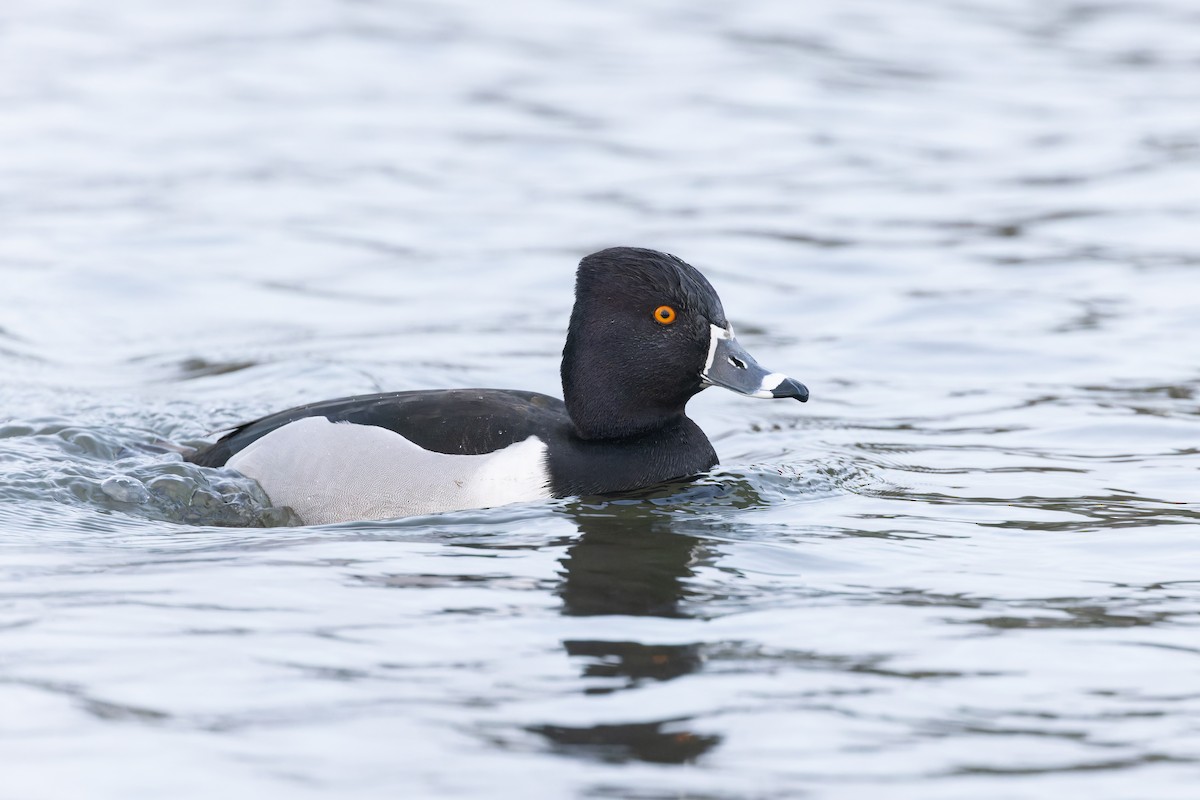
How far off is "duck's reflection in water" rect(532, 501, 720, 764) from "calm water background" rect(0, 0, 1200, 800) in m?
0.02

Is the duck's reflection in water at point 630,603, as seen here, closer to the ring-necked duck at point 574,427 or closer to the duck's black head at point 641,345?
the ring-necked duck at point 574,427

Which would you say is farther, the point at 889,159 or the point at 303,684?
the point at 889,159

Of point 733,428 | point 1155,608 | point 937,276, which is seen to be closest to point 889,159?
point 937,276

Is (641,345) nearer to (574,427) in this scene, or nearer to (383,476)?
(574,427)

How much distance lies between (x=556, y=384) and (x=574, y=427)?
2.58m

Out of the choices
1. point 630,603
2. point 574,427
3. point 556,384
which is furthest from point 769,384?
point 556,384

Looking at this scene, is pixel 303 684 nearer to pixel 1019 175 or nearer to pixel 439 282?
pixel 439 282

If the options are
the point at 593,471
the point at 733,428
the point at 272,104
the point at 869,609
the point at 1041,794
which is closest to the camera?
the point at 1041,794

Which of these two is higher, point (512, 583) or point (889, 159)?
point (889, 159)

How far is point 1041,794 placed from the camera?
388 cm

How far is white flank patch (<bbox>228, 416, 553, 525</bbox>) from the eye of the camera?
254 inches

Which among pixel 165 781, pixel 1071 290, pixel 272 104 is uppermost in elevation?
pixel 272 104

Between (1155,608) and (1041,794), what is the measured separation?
1564mm

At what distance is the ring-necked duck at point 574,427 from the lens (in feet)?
21.3
